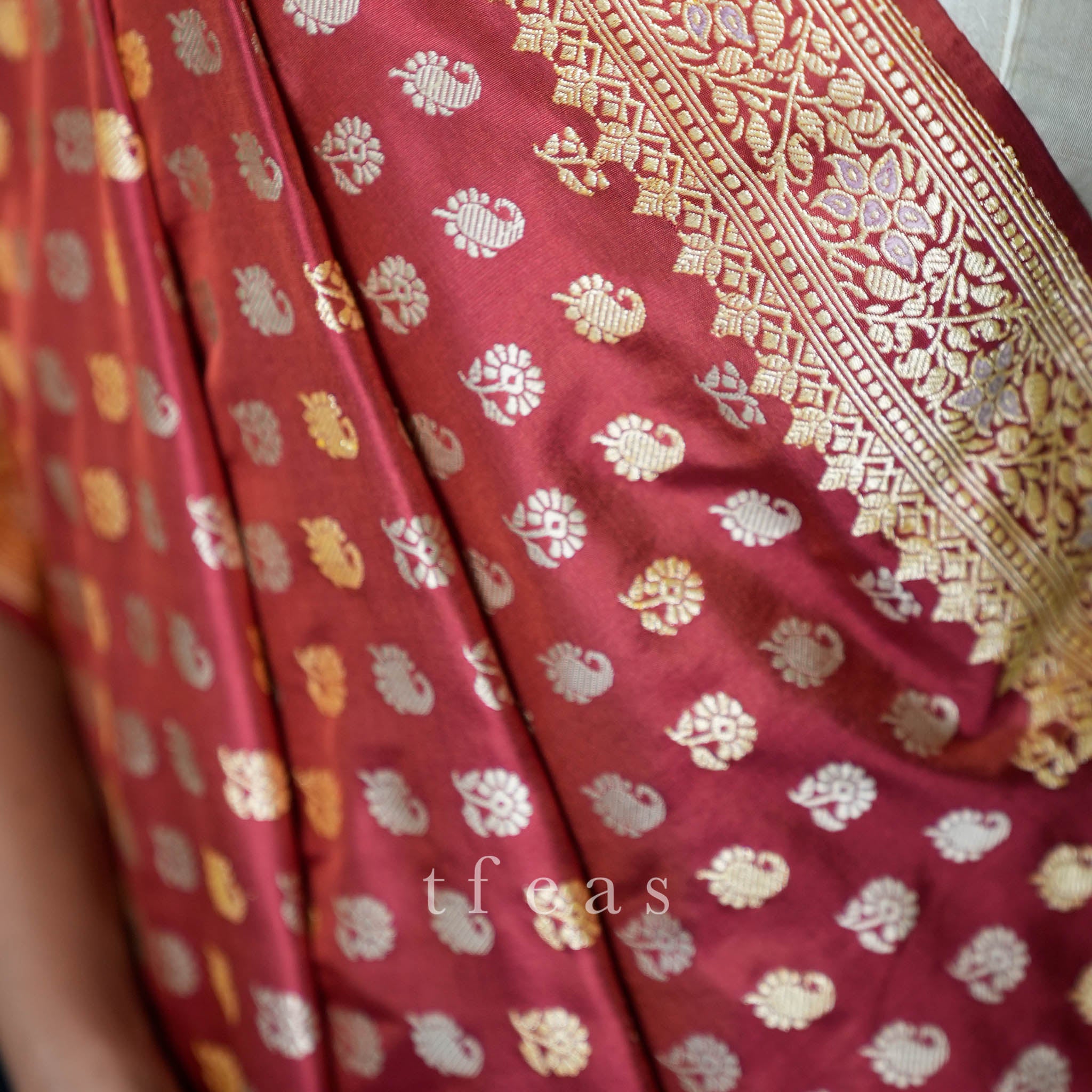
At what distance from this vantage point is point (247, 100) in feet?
2.00

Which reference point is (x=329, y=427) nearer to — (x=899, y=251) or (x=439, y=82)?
(x=439, y=82)

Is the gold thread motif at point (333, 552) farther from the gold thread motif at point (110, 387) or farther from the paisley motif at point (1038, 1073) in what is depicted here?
the paisley motif at point (1038, 1073)

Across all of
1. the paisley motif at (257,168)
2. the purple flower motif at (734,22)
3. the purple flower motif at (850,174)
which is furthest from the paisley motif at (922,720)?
the paisley motif at (257,168)

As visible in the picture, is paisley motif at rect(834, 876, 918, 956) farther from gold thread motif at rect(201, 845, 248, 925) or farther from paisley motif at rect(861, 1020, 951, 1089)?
gold thread motif at rect(201, 845, 248, 925)

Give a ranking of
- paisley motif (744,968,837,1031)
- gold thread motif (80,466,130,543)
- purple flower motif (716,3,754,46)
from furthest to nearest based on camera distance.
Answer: gold thread motif (80,466,130,543), paisley motif (744,968,837,1031), purple flower motif (716,3,754,46)

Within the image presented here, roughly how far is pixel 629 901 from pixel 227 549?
410 mm

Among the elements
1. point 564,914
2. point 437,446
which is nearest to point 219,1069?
point 564,914

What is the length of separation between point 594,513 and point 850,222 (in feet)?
0.82

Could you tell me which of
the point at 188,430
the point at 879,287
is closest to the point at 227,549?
the point at 188,430

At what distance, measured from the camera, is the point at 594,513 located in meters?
0.62

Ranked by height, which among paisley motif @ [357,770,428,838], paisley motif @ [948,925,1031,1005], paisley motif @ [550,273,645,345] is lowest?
paisley motif @ [357,770,428,838]

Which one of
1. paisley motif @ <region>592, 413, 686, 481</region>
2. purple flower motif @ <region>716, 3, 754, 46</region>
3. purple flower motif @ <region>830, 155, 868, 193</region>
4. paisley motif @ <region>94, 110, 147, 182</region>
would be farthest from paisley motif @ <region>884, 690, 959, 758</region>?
paisley motif @ <region>94, 110, 147, 182</region>

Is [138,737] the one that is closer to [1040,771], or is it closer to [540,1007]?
[540,1007]

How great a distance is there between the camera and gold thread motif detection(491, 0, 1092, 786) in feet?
1.86
